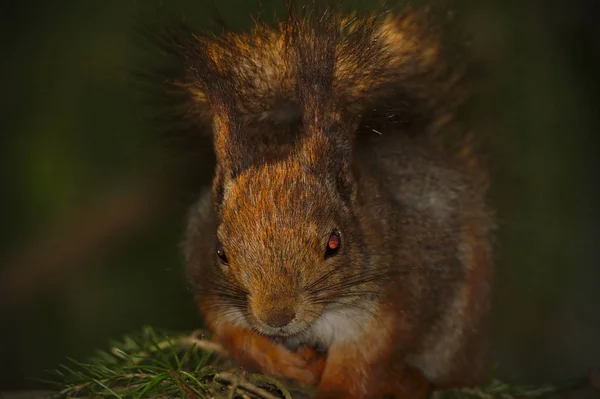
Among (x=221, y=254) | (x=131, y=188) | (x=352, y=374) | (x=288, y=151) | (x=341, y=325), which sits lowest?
(x=352, y=374)

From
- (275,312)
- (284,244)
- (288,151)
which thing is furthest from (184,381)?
(288,151)

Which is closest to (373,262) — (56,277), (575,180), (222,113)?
(222,113)

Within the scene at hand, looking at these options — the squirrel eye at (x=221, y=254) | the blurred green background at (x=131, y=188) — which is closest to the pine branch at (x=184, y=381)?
the squirrel eye at (x=221, y=254)

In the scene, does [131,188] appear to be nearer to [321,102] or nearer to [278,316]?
[321,102]

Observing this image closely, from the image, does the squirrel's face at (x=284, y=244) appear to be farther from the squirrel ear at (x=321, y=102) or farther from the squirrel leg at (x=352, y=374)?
the squirrel leg at (x=352, y=374)

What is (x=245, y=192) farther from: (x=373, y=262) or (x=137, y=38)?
(x=137, y=38)

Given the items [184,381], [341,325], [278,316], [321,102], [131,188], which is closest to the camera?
[278,316]
